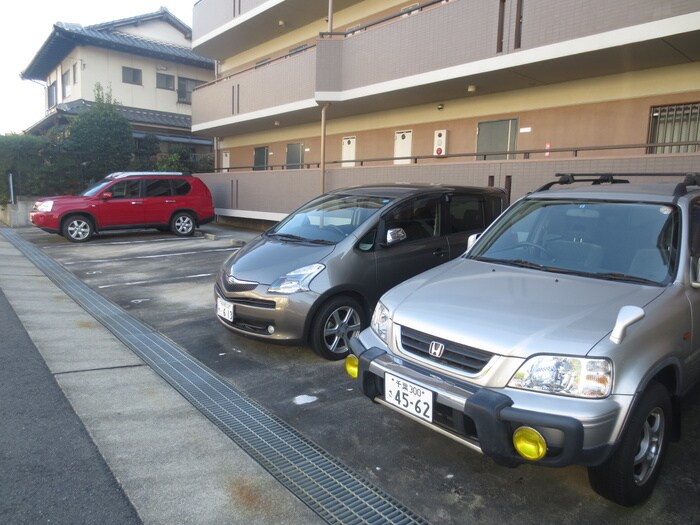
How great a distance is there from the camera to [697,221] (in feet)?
11.3

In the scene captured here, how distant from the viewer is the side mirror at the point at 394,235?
200 inches

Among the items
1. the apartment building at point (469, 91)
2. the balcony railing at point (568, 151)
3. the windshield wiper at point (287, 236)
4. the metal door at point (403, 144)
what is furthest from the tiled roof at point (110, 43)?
the windshield wiper at point (287, 236)

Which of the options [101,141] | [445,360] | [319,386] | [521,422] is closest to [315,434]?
[319,386]

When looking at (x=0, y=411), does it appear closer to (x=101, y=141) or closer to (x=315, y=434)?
(x=315, y=434)

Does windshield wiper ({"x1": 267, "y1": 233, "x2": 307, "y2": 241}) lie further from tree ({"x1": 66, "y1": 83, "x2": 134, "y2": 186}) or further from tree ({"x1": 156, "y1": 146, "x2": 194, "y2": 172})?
tree ({"x1": 66, "y1": 83, "x2": 134, "y2": 186})

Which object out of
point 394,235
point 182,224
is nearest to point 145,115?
point 182,224

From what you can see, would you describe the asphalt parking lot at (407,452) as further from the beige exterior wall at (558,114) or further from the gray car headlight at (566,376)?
the beige exterior wall at (558,114)

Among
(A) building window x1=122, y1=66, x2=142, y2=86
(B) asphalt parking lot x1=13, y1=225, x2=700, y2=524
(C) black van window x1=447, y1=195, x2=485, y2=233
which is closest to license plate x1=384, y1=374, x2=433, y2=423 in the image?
(B) asphalt parking lot x1=13, y1=225, x2=700, y2=524

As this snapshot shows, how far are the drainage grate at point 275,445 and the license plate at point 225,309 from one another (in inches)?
19.7

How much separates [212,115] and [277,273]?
14323mm

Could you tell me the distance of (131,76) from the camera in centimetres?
2481

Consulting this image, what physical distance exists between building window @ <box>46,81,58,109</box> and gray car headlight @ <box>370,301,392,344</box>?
30459mm

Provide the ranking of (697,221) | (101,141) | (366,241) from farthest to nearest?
(101,141) → (366,241) → (697,221)

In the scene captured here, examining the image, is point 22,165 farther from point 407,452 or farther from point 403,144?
point 407,452
